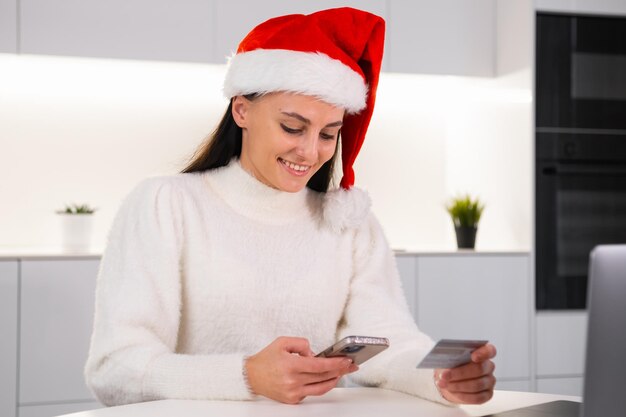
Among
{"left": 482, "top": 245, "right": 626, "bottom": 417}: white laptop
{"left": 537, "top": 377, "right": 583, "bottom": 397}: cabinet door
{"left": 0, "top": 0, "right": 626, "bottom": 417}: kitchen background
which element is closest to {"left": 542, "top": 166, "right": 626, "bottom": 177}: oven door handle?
{"left": 0, "top": 0, "right": 626, "bottom": 417}: kitchen background

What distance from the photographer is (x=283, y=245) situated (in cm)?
190

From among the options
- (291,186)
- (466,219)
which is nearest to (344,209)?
(291,186)

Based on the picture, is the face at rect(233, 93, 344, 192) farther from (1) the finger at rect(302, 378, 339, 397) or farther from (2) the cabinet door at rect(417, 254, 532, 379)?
(2) the cabinet door at rect(417, 254, 532, 379)

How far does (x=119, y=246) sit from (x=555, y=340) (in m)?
2.39

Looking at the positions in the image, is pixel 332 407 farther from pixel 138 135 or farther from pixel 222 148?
pixel 138 135

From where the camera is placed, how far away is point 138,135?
3.75 metres

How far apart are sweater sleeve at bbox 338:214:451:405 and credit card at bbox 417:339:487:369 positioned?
0.11 meters

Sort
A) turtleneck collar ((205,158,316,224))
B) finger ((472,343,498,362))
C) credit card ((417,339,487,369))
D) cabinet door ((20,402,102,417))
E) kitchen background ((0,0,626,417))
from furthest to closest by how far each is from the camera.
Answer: kitchen background ((0,0,626,417)) < cabinet door ((20,402,102,417)) < turtleneck collar ((205,158,316,224)) < finger ((472,343,498,362)) < credit card ((417,339,487,369))

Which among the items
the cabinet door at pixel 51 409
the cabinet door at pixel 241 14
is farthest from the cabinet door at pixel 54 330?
the cabinet door at pixel 241 14

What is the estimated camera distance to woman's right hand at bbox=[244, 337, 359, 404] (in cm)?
143

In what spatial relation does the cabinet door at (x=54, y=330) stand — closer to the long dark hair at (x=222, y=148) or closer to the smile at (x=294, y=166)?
the long dark hair at (x=222, y=148)

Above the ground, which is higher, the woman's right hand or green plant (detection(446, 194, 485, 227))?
green plant (detection(446, 194, 485, 227))

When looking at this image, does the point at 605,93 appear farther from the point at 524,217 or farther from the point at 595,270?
the point at 595,270

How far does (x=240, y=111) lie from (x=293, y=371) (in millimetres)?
689
